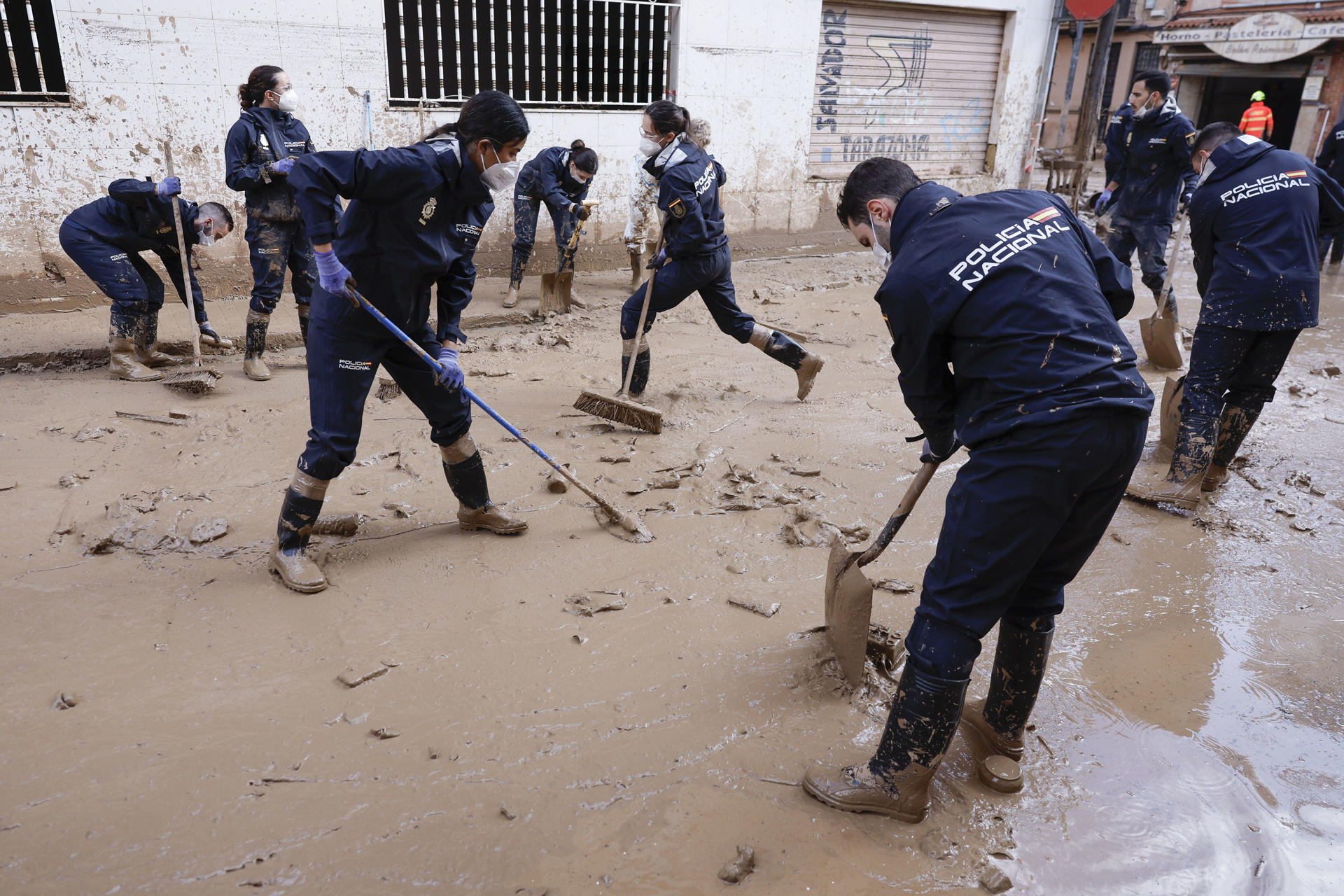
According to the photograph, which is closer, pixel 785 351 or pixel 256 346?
pixel 785 351

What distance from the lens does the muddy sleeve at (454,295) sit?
141 inches

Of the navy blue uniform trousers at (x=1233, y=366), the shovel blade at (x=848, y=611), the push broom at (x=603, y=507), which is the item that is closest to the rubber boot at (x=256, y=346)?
the push broom at (x=603, y=507)

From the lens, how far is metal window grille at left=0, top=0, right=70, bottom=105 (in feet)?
20.2

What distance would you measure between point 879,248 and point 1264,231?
2754 mm

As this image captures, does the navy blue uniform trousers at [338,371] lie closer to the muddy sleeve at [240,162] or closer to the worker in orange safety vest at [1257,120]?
the muddy sleeve at [240,162]

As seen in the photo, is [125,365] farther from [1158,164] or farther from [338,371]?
[1158,164]

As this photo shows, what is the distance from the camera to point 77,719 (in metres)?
2.66

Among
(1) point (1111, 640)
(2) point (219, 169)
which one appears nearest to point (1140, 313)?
(1) point (1111, 640)

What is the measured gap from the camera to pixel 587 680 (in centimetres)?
296

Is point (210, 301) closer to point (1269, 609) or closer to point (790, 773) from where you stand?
point (790, 773)

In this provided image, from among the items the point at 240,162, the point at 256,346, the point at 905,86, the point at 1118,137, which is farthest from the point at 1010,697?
the point at 905,86

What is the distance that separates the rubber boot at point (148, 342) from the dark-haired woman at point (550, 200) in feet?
8.89

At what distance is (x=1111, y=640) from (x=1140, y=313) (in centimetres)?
599

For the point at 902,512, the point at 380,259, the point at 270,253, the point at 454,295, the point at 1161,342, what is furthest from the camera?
the point at 1161,342
